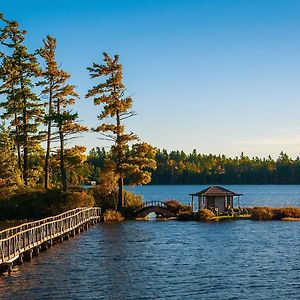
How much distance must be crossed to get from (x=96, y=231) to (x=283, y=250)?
1832 cm

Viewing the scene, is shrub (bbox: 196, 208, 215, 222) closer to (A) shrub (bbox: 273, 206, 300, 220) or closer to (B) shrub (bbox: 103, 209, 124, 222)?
(A) shrub (bbox: 273, 206, 300, 220)

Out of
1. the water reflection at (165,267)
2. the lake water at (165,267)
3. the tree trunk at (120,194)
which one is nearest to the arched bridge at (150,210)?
the tree trunk at (120,194)

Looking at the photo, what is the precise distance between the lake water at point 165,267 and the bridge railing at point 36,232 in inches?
40.5

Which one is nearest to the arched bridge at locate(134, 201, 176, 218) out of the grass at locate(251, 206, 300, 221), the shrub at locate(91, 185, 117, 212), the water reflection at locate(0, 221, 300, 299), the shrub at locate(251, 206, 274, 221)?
the shrub at locate(91, 185, 117, 212)

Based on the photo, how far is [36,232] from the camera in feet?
142

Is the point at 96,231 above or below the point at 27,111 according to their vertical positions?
below

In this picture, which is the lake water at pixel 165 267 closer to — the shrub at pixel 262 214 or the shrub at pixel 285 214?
the shrub at pixel 262 214

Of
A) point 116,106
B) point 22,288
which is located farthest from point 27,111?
point 22,288

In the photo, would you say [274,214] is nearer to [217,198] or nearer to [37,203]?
[217,198]

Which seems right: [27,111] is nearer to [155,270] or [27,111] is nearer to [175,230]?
[175,230]

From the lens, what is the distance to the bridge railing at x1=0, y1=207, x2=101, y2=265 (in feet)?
117

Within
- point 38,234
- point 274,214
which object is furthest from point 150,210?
point 38,234

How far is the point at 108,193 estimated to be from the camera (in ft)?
221

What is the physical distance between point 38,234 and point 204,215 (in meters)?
25.4
